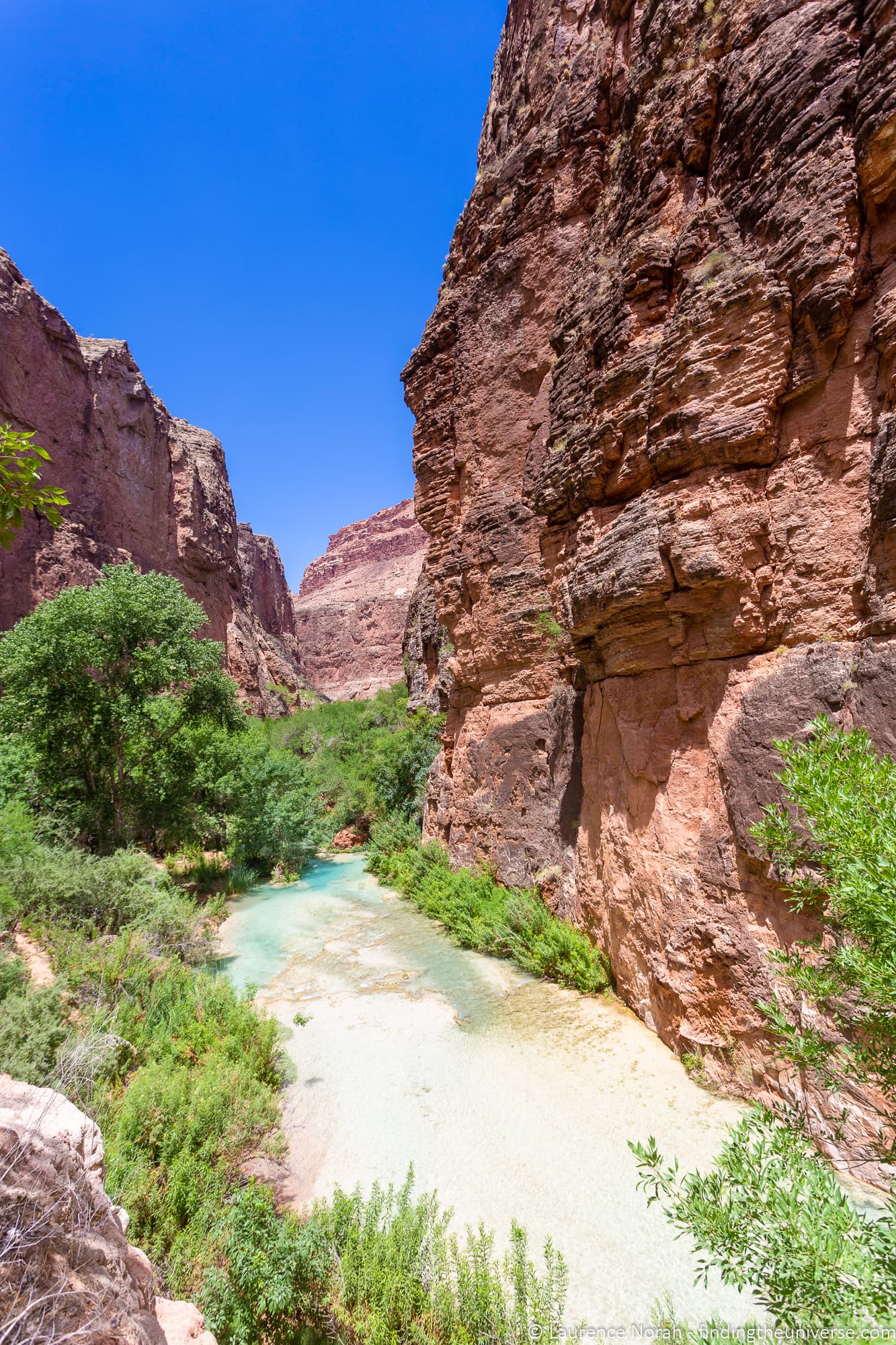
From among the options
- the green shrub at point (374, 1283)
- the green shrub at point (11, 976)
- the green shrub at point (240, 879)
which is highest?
the green shrub at point (11, 976)

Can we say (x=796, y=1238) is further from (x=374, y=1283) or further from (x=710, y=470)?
(x=710, y=470)

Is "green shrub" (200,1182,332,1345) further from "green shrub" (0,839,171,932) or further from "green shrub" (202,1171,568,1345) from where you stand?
"green shrub" (0,839,171,932)

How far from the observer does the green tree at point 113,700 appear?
1156 cm

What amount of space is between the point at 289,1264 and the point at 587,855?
5.28 m

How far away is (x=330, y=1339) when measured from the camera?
123 inches

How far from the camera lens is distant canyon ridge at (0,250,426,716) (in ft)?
77.8

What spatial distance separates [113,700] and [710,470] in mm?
11941

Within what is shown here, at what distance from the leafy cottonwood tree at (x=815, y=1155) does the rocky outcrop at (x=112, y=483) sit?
79.7ft

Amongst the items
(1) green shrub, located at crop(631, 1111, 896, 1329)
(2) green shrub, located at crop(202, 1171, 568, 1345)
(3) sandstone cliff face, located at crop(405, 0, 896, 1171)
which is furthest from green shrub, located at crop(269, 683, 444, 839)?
(1) green shrub, located at crop(631, 1111, 896, 1329)

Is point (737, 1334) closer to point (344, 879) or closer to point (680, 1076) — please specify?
point (680, 1076)

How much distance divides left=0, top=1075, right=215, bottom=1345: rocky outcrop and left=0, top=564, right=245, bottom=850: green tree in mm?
11070

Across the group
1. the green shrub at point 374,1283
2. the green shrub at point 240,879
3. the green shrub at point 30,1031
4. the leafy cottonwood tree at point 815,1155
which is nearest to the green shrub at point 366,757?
the green shrub at point 240,879

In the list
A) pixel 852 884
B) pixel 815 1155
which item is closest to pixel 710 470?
pixel 852 884

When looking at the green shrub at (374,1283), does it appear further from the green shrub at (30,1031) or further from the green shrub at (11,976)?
the green shrub at (11,976)
